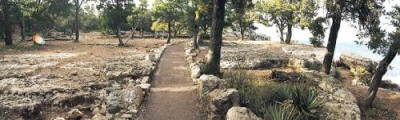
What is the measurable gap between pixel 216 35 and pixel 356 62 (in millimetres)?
18411

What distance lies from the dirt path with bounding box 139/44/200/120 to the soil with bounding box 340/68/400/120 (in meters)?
10.1

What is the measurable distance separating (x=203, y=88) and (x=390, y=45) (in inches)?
461

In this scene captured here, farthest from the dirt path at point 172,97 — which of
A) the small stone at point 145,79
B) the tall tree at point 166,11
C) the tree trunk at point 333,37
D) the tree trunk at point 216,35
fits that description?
the tall tree at point 166,11

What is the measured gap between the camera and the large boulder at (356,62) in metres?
30.8

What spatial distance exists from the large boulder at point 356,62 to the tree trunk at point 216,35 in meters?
17.2

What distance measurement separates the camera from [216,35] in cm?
2047

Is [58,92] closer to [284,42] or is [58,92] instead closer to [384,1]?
[384,1]

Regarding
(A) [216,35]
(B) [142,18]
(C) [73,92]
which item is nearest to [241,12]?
(A) [216,35]

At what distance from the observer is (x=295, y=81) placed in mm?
21219

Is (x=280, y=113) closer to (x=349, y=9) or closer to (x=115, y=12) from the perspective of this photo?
(x=349, y=9)

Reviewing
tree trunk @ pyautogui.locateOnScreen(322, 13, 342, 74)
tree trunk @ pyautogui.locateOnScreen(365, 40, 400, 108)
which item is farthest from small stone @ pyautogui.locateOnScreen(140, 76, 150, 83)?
tree trunk @ pyautogui.locateOnScreen(365, 40, 400, 108)

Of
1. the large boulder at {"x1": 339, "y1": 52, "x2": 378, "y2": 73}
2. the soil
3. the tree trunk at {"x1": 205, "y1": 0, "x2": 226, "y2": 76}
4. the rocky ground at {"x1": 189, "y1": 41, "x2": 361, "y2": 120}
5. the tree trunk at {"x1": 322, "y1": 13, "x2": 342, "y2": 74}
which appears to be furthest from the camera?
the large boulder at {"x1": 339, "y1": 52, "x2": 378, "y2": 73}

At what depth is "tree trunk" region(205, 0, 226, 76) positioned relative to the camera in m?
20.1

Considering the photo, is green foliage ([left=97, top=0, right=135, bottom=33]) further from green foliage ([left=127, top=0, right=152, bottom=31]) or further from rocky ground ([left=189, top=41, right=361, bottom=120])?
rocky ground ([left=189, top=41, right=361, bottom=120])
